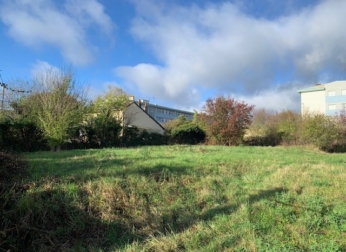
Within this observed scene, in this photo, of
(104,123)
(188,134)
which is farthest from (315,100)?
(104,123)

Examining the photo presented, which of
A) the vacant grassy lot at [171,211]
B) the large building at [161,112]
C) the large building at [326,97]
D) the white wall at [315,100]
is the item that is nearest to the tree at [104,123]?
the vacant grassy lot at [171,211]

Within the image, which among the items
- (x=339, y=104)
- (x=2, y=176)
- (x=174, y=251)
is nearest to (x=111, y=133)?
(x=2, y=176)

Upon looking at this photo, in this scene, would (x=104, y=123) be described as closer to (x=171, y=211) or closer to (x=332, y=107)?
(x=171, y=211)

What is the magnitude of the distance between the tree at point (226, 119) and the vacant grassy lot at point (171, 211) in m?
16.5

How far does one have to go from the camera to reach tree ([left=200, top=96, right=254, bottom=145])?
79.2ft

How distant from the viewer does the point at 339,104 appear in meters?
57.1

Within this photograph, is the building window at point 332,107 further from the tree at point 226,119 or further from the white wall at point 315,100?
the tree at point 226,119

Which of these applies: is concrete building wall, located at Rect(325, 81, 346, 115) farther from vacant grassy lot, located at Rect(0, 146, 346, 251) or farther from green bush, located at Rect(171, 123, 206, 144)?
vacant grassy lot, located at Rect(0, 146, 346, 251)

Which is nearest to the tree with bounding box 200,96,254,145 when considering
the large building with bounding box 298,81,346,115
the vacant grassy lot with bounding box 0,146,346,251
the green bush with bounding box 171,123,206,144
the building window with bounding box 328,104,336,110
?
the green bush with bounding box 171,123,206,144

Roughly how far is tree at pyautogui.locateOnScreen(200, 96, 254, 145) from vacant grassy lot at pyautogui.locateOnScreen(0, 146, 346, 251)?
1653 centimetres

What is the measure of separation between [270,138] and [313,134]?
20.4ft

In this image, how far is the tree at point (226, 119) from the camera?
79.2ft

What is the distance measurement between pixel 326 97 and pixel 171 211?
63810mm

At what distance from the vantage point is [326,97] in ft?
194
